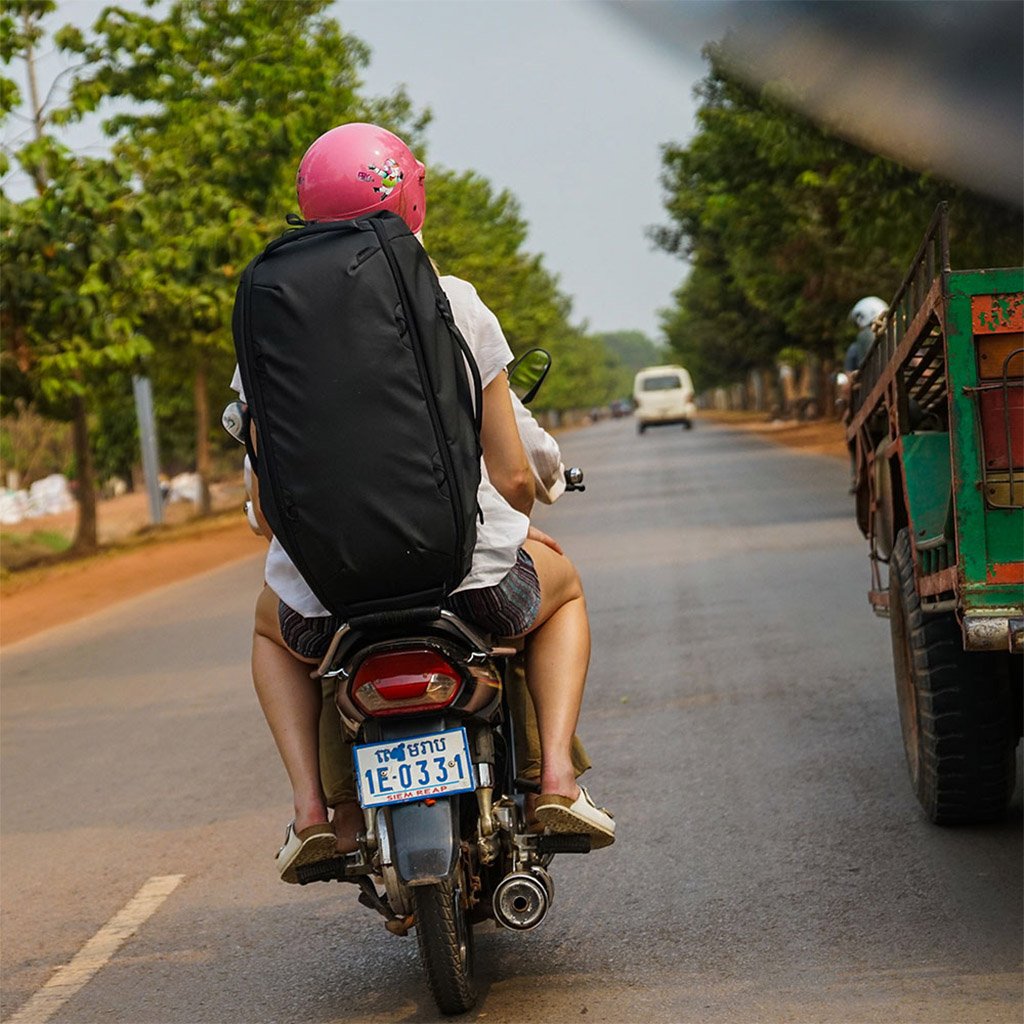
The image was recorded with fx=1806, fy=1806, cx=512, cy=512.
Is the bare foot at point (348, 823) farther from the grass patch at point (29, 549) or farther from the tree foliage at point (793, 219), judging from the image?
the grass patch at point (29, 549)

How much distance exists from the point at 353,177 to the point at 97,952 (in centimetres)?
246

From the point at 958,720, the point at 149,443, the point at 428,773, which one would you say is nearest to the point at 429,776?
the point at 428,773

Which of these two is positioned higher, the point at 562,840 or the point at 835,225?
the point at 835,225

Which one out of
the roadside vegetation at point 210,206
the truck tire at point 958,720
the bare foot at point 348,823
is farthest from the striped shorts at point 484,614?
the roadside vegetation at point 210,206

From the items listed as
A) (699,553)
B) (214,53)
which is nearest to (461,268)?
(214,53)

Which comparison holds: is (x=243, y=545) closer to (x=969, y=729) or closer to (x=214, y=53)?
(x=214, y=53)

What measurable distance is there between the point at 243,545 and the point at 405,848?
68.6 ft

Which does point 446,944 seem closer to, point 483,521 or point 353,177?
point 483,521

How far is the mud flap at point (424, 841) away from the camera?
379 cm

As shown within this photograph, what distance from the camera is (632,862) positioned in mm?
5613

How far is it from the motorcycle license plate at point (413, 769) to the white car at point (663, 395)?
205 feet

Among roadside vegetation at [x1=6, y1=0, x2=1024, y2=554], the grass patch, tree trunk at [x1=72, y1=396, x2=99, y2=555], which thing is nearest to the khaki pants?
roadside vegetation at [x1=6, y1=0, x2=1024, y2=554]

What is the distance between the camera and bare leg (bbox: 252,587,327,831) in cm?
421

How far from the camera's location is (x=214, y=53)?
3272 centimetres
